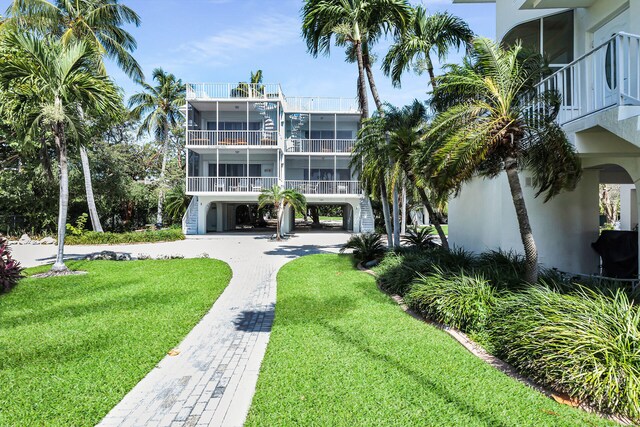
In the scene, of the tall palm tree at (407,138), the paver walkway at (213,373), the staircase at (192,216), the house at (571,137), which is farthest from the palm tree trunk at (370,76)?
the staircase at (192,216)

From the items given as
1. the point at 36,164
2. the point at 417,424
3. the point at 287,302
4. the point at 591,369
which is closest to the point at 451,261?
the point at 287,302

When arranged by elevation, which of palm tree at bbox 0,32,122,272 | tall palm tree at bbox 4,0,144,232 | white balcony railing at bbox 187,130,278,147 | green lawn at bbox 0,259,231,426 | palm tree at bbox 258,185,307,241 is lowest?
green lawn at bbox 0,259,231,426

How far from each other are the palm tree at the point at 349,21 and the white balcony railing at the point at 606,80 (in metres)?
7.24

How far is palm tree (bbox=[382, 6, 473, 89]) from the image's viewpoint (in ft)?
43.4

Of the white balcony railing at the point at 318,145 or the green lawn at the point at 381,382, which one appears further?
the white balcony railing at the point at 318,145

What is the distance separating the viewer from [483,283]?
612 cm

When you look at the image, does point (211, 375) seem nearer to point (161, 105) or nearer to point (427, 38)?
point (427, 38)

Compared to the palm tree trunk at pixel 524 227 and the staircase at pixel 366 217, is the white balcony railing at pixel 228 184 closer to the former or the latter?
the staircase at pixel 366 217

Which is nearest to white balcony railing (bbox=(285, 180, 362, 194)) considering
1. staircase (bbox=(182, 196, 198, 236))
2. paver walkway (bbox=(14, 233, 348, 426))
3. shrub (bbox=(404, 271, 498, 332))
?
staircase (bbox=(182, 196, 198, 236))

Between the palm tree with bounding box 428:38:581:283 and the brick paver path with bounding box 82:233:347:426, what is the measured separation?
13.7 ft

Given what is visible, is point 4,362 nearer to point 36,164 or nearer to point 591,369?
point 591,369

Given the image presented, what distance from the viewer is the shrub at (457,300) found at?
224 inches

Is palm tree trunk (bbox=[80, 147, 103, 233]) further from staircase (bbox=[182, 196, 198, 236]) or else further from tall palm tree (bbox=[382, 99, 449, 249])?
tall palm tree (bbox=[382, 99, 449, 249])

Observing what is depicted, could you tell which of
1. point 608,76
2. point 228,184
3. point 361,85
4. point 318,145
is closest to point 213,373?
point 608,76
